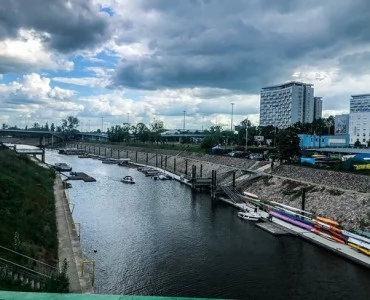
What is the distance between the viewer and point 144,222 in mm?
41844

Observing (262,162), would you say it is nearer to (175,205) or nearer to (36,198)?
(175,205)

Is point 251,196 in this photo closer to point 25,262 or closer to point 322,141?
point 25,262

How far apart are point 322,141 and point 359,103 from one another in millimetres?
94684

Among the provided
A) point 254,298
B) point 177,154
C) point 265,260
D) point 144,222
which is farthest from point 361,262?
point 177,154

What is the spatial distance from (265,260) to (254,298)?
7401 mm

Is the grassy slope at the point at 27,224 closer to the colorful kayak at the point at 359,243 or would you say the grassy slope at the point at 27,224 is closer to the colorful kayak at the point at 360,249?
the colorful kayak at the point at 360,249

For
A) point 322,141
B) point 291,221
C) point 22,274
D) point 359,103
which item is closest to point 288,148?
point 291,221

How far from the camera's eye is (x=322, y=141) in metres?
113

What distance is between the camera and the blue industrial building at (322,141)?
11044 centimetres

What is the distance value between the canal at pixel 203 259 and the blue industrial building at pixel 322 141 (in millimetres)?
69333

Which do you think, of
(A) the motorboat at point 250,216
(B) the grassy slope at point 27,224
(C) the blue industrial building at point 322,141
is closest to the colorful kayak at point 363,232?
(A) the motorboat at point 250,216

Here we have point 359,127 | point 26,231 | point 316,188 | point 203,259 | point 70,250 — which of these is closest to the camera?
point 26,231

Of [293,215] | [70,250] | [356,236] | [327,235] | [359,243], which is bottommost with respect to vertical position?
[327,235]

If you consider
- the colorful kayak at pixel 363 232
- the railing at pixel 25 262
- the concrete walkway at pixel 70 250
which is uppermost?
the railing at pixel 25 262
